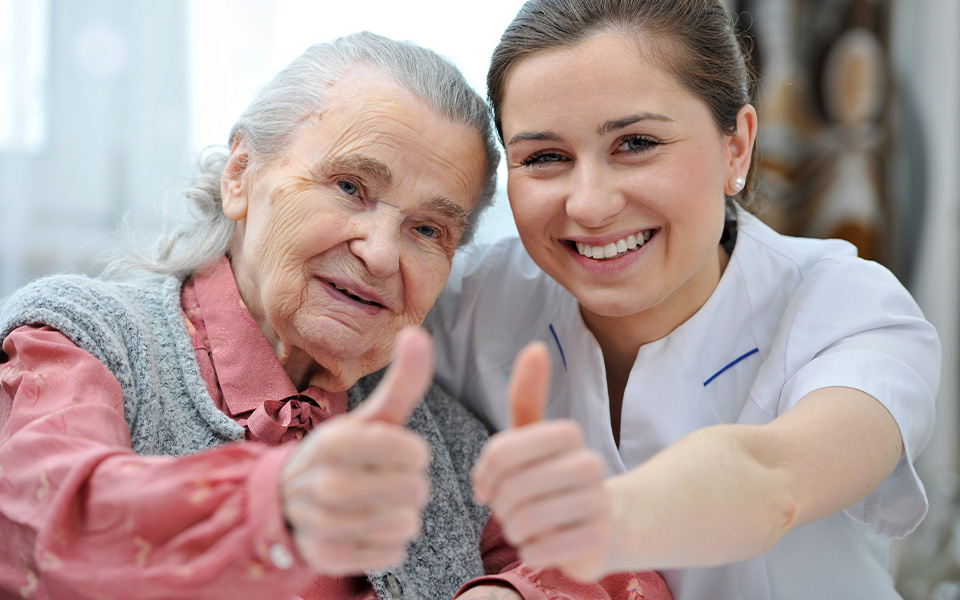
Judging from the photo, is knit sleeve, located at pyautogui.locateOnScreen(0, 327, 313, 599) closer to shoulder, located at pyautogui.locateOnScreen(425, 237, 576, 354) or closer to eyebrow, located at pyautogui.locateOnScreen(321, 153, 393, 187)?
eyebrow, located at pyautogui.locateOnScreen(321, 153, 393, 187)

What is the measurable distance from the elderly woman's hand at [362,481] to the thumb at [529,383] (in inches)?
3.2

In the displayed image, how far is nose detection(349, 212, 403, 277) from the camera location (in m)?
1.15

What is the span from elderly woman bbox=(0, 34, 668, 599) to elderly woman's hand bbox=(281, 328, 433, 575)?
0.07 m

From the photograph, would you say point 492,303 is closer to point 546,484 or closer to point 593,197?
point 593,197

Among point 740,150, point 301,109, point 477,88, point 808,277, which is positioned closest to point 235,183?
point 301,109

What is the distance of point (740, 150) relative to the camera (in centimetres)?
135

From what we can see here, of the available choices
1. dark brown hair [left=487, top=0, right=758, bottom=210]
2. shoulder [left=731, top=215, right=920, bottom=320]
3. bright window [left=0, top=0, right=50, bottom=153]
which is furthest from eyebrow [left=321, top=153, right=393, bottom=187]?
bright window [left=0, top=0, right=50, bottom=153]

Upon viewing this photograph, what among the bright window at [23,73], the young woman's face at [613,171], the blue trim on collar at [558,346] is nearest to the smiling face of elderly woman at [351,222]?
the young woman's face at [613,171]

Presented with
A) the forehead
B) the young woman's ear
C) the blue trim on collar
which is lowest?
the blue trim on collar

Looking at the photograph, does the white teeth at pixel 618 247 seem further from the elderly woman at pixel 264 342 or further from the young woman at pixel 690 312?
the elderly woman at pixel 264 342

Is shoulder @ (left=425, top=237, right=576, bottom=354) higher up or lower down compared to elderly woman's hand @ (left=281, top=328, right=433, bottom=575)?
lower down

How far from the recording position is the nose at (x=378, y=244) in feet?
3.77

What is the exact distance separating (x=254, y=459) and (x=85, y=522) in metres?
0.17

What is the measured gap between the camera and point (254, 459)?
2.33ft
